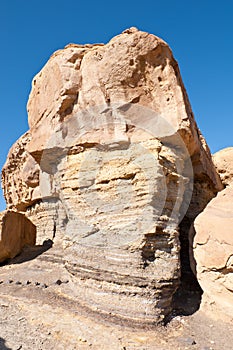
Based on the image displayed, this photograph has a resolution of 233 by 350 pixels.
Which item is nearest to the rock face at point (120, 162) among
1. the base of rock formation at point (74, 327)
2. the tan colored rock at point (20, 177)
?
the base of rock formation at point (74, 327)

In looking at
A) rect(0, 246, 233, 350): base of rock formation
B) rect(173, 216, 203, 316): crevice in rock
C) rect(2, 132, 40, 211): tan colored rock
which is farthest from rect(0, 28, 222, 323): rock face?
rect(2, 132, 40, 211): tan colored rock

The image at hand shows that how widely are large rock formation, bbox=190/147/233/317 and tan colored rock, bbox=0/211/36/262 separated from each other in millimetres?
4994

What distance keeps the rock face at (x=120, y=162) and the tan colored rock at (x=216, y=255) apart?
47 cm

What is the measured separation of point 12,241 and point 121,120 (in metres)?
4.99

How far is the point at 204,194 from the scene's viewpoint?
7.11 m

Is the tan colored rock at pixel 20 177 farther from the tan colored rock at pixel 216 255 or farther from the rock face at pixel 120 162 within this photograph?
the tan colored rock at pixel 216 255

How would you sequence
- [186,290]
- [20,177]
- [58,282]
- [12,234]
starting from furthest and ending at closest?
1. [20,177]
2. [12,234]
3. [186,290]
4. [58,282]

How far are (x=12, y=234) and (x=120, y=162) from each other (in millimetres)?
4765

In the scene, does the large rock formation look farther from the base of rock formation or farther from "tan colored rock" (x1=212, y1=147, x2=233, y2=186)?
"tan colored rock" (x1=212, y1=147, x2=233, y2=186)

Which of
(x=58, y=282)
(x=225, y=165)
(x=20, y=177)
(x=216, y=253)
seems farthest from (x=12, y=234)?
(x=225, y=165)

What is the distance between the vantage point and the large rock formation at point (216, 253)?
15.9 feet

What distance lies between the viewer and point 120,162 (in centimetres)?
513

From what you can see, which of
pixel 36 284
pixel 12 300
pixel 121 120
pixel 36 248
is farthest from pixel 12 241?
pixel 121 120

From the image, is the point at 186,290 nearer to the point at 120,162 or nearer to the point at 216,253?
the point at 216,253
